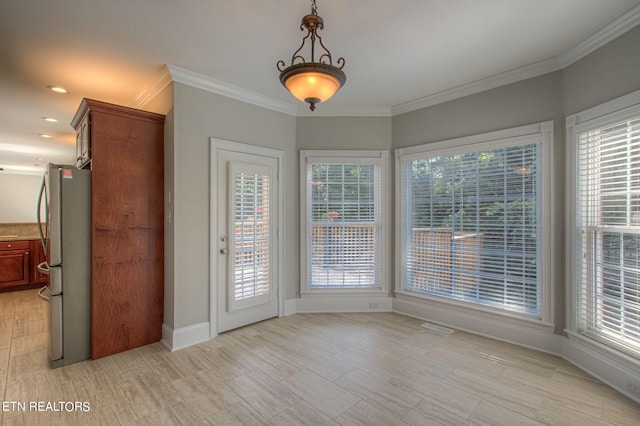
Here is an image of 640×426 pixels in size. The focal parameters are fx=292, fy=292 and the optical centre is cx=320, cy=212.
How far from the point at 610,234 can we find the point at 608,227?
0.20 ft

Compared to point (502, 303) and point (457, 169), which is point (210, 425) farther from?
point (457, 169)

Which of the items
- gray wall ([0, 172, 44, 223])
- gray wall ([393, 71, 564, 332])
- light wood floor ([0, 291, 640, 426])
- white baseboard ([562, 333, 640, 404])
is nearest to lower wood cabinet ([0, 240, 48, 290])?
light wood floor ([0, 291, 640, 426])

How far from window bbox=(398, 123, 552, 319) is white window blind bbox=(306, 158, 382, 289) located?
0.39m

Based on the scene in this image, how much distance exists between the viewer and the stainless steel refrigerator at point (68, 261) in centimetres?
267

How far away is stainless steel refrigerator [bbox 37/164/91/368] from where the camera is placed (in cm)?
267

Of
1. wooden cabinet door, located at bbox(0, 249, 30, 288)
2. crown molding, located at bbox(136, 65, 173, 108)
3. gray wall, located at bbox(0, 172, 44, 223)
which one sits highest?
crown molding, located at bbox(136, 65, 173, 108)

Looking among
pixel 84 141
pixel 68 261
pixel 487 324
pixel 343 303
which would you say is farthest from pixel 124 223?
pixel 487 324

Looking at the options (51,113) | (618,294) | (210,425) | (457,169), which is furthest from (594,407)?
(51,113)

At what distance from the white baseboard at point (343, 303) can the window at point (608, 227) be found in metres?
2.06

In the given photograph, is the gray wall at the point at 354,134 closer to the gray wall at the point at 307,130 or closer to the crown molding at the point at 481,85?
the gray wall at the point at 307,130

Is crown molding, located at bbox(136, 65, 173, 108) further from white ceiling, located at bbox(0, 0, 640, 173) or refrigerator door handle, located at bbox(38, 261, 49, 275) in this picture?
refrigerator door handle, located at bbox(38, 261, 49, 275)

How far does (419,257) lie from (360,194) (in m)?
1.14

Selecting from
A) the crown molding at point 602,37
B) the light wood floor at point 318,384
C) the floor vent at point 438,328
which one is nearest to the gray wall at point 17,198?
the light wood floor at point 318,384

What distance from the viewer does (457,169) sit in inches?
137
